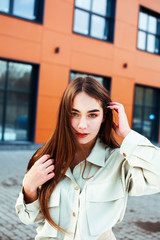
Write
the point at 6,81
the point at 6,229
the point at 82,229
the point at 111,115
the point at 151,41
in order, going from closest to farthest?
1. the point at 82,229
2. the point at 111,115
3. the point at 6,229
4. the point at 6,81
5. the point at 151,41

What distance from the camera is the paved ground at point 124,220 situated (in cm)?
402

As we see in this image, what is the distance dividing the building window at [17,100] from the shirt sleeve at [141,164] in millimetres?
9316

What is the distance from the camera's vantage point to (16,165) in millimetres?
8234

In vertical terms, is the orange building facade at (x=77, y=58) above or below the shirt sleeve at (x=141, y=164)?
above

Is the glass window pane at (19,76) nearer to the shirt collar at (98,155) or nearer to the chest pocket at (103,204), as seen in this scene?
the shirt collar at (98,155)

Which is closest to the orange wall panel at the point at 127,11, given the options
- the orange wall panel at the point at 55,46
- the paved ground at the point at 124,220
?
the orange wall panel at the point at 55,46

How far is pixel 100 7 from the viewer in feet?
42.1

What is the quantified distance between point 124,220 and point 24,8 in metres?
8.72

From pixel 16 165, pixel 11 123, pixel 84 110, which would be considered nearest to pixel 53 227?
pixel 84 110

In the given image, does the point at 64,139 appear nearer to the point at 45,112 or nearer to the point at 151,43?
the point at 45,112

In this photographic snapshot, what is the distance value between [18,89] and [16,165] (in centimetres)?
364

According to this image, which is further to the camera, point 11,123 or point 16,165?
point 11,123

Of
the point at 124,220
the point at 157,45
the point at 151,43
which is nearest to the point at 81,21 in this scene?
the point at 151,43

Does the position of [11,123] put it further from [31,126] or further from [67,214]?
[67,214]
